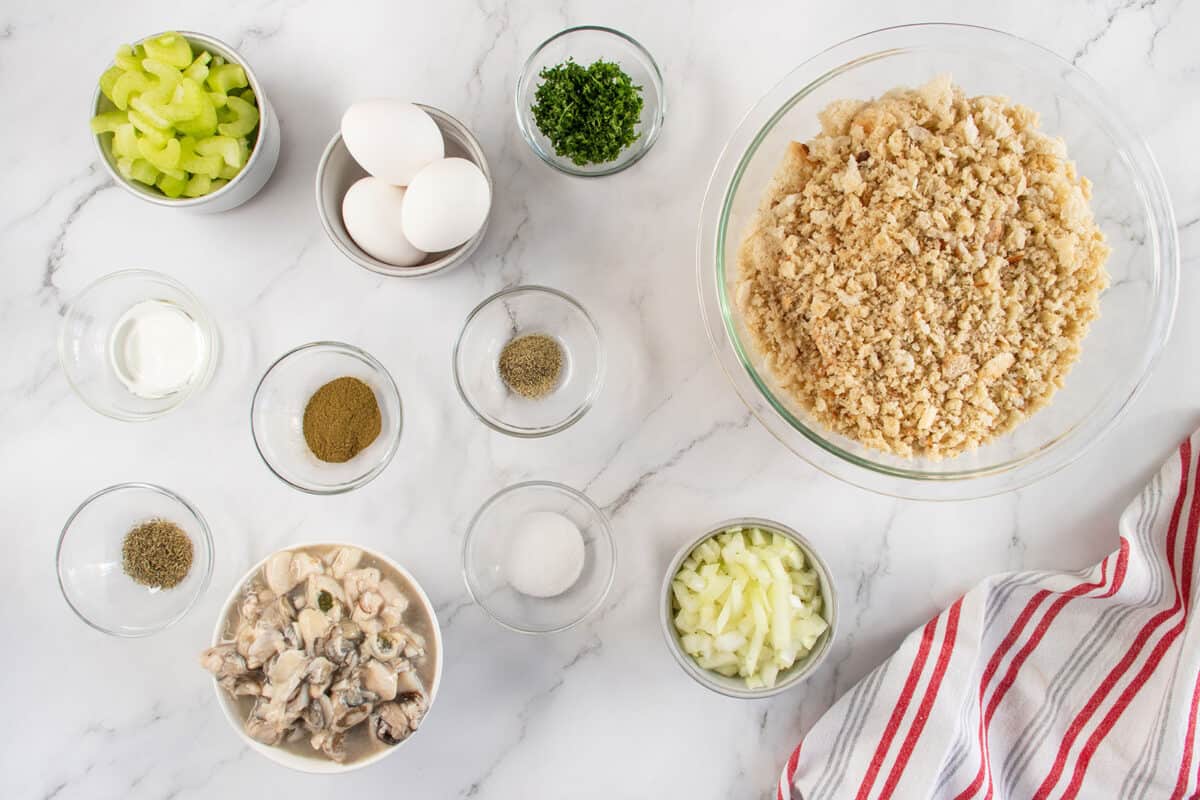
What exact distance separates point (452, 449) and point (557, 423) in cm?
21

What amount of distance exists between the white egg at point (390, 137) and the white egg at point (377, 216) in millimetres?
39

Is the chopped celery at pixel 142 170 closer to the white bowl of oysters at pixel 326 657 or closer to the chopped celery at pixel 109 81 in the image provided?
the chopped celery at pixel 109 81

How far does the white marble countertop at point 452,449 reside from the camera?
61.4 inches

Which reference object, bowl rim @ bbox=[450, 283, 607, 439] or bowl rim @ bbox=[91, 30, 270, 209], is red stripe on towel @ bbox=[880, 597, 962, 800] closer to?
bowl rim @ bbox=[450, 283, 607, 439]

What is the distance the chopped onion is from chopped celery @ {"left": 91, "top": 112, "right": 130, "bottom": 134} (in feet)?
4.11

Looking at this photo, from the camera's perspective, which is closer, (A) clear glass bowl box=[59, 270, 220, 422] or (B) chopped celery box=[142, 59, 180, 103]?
(B) chopped celery box=[142, 59, 180, 103]

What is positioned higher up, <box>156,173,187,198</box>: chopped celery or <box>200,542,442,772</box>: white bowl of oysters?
<box>156,173,187,198</box>: chopped celery

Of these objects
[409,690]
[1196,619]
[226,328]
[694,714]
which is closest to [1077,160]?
[1196,619]

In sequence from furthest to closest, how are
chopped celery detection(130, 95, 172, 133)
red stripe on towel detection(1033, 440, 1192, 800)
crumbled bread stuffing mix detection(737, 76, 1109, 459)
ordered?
red stripe on towel detection(1033, 440, 1192, 800) → chopped celery detection(130, 95, 172, 133) → crumbled bread stuffing mix detection(737, 76, 1109, 459)

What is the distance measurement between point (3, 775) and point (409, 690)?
2.88 ft

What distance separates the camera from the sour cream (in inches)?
61.7

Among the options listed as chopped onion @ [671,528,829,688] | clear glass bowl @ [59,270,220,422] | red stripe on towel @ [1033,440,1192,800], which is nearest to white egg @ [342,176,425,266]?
clear glass bowl @ [59,270,220,422]

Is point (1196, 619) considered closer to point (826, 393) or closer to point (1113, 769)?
point (1113, 769)

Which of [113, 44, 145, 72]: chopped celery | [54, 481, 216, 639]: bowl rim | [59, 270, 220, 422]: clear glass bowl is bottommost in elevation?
[54, 481, 216, 639]: bowl rim
